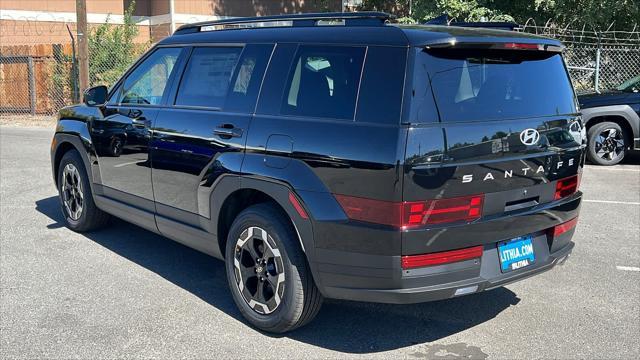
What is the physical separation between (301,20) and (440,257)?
185 centimetres

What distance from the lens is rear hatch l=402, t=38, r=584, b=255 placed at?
3.19 metres

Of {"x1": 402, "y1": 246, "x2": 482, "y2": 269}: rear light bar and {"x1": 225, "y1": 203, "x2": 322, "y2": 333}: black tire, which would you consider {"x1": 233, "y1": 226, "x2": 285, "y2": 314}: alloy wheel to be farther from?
{"x1": 402, "y1": 246, "x2": 482, "y2": 269}: rear light bar

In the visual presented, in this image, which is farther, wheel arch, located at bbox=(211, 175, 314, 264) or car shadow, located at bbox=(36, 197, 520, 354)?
car shadow, located at bbox=(36, 197, 520, 354)

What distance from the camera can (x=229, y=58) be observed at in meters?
4.35

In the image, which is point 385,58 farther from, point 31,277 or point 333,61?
point 31,277

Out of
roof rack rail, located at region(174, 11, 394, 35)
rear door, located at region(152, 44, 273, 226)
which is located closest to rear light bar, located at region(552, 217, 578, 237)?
roof rack rail, located at region(174, 11, 394, 35)

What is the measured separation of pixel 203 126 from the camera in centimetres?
427

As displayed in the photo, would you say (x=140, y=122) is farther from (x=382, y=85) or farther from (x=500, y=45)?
(x=500, y=45)

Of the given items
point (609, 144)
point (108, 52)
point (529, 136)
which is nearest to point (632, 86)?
point (609, 144)

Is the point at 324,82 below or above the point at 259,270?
above

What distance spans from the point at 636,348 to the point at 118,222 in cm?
499

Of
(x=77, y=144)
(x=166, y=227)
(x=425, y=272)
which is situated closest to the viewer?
(x=425, y=272)

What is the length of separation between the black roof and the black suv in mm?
13

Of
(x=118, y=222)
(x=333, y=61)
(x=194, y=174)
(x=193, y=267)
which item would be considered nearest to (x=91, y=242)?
(x=118, y=222)
